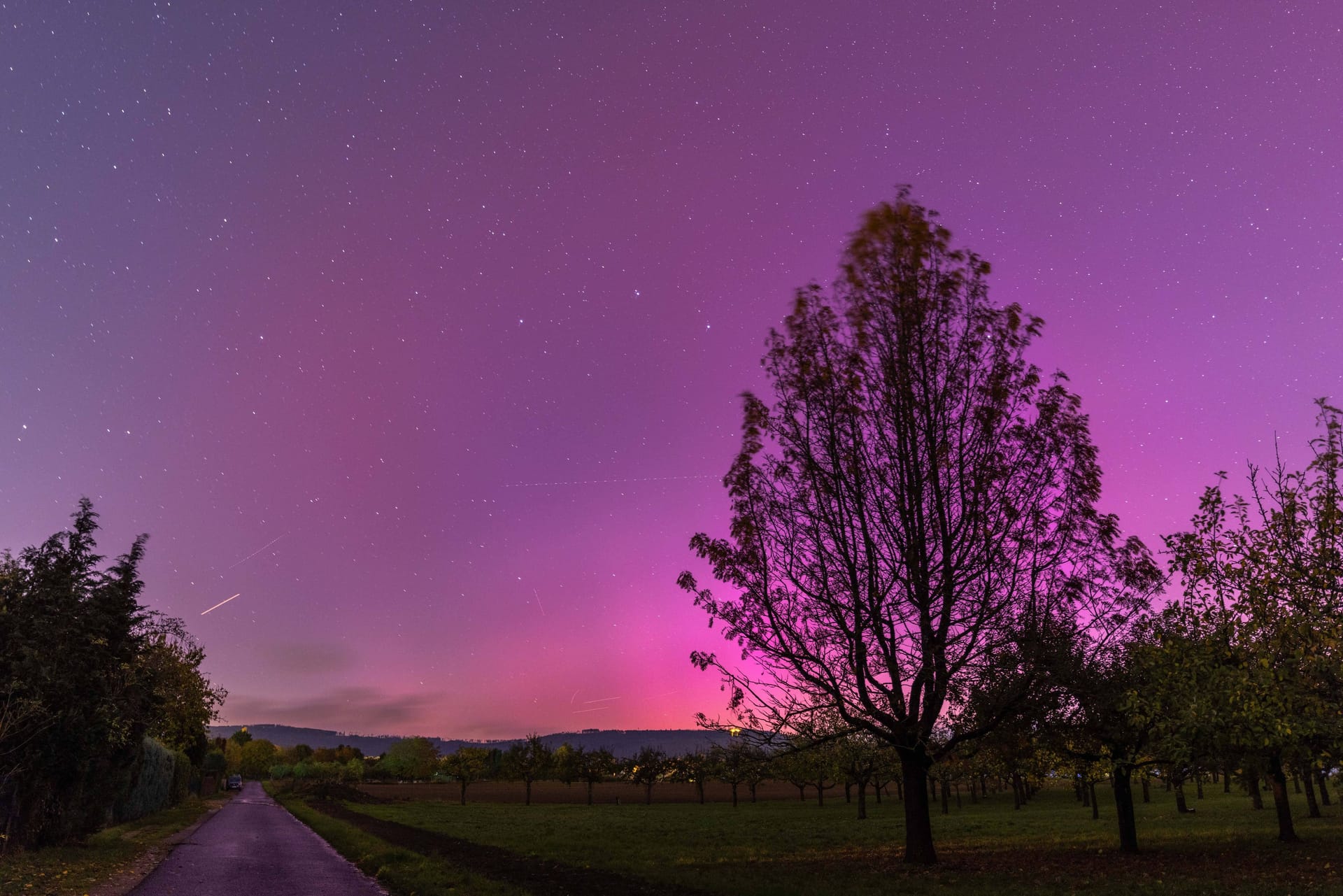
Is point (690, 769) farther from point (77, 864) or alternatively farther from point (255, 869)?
point (77, 864)

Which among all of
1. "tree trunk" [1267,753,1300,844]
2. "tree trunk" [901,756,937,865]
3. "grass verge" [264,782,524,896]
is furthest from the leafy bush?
"tree trunk" [1267,753,1300,844]

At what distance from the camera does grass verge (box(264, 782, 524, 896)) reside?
718 inches

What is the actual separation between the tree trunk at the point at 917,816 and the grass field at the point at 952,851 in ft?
2.24

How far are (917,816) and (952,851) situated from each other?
927 cm

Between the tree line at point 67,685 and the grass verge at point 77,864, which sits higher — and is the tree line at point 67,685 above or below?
above

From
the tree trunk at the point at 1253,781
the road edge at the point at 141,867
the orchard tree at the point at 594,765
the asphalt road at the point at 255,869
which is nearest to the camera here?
the road edge at the point at 141,867

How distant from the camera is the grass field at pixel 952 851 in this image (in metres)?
18.9

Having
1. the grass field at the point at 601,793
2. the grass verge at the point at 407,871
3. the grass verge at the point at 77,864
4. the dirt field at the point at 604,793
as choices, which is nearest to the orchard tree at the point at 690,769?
the grass field at the point at 601,793

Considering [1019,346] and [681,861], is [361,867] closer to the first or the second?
[681,861]

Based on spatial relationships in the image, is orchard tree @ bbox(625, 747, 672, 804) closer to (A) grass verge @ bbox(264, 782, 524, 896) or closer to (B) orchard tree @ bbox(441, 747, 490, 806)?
(B) orchard tree @ bbox(441, 747, 490, 806)

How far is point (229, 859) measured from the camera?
24531 mm

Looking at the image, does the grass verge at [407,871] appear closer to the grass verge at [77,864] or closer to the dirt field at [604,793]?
the grass verge at [77,864]

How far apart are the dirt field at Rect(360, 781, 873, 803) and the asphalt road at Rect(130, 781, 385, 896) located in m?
59.6

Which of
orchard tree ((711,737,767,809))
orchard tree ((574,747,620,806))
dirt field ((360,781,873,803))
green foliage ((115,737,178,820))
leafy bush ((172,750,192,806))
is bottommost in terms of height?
dirt field ((360,781,873,803))
